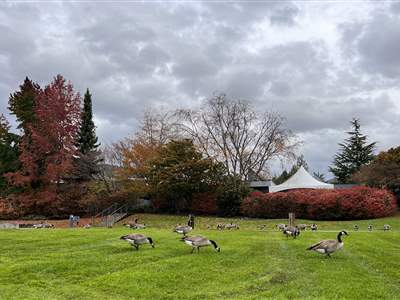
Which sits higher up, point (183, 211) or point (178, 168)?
point (178, 168)

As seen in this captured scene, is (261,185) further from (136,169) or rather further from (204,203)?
(136,169)

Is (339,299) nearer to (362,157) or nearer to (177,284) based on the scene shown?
(177,284)

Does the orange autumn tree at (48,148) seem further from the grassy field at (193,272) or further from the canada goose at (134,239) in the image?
the canada goose at (134,239)

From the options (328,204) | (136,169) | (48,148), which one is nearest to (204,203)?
(136,169)

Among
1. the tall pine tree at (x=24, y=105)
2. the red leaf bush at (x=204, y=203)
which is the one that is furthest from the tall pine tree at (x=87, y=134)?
the red leaf bush at (x=204, y=203)

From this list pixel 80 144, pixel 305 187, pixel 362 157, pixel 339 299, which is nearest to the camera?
pixel 339 299

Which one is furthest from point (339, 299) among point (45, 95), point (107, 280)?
point (45, 95)

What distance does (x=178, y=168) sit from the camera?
48.8 m

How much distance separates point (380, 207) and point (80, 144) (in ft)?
146

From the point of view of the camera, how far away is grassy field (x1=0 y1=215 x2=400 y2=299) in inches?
417

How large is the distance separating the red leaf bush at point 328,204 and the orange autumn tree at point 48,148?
2422 centimetres

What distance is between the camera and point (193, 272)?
1287 centimetres

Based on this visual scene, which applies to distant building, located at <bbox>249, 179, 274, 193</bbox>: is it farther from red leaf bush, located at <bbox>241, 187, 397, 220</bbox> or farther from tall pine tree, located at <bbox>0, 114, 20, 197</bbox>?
tall pine tree, located at <bbox>0, 114, 20, 197</bbox>

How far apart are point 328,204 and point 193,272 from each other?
108ft
